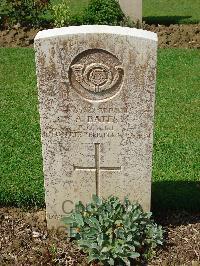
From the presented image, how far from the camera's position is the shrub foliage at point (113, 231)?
4.04 meters

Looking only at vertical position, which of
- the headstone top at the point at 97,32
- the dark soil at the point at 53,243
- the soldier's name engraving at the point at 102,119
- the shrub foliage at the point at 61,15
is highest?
the shrub foliage at the point at 61,15

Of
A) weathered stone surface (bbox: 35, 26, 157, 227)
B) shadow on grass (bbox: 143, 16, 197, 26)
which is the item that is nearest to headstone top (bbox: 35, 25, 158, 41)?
weathered stone surface (bbox: 35, 26, 157, 227)

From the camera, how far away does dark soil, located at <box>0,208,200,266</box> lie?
4.24 m

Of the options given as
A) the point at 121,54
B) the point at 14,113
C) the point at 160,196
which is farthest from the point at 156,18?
the point at 121,54

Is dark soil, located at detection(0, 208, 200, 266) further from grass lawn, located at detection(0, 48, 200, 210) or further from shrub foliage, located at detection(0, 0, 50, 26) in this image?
shrub foliage, located at detection(0, 0, 50, 26)

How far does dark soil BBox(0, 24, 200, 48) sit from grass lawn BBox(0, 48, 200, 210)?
769 mm

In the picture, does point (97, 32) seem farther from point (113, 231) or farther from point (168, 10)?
point (168, 10)

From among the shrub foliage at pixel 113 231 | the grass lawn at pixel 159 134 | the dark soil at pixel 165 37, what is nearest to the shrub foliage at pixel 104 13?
the dark soil at pixel 165 37

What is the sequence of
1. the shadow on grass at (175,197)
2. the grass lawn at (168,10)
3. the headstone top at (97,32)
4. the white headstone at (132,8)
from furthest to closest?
the grass lawn at (168,10) → the white headstone at (132,8) → the shadow on grass at (175,197) → the headstone top at (97,32)

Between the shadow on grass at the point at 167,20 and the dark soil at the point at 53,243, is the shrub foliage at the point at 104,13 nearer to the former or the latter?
the shadow on grass at the point at 167,20

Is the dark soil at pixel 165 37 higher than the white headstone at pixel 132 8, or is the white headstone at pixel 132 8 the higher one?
the white headstone at pixel 132 8

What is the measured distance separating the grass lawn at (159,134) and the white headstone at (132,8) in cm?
188

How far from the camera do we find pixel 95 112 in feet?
13.3

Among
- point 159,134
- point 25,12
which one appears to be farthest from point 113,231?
point 25,12
